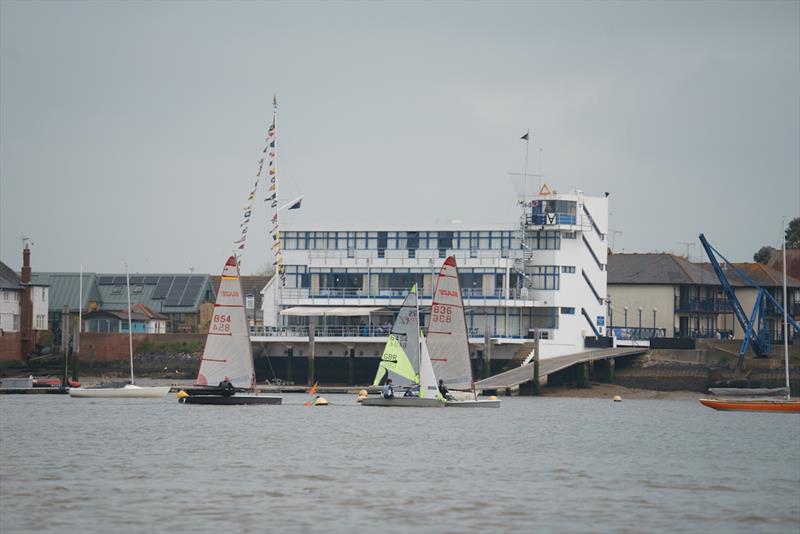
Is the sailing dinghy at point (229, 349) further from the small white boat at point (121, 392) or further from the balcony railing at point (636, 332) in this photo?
the balcony railing at point (636, 332)

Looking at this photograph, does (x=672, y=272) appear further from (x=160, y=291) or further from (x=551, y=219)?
(x=160, y=291)

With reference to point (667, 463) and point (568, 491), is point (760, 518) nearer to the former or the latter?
point (568, 491)

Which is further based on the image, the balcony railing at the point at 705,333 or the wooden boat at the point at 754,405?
the balcony railing at the point at 705,333

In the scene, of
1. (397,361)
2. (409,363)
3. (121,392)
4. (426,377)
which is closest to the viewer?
(426,377)

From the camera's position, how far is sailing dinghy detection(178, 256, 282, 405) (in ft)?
257

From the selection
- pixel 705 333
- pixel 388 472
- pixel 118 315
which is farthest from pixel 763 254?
pixel 388 472

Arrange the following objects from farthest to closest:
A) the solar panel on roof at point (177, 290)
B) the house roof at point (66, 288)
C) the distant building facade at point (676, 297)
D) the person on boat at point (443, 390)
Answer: the solar panel on roof at point (177, 290)
the house roof at point (66, 288)
the distant building facade at point (676, 297)
the person on boat at point (443, 390)

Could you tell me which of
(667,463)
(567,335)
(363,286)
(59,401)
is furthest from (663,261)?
(667,463)

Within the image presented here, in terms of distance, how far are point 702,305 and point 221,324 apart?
51.0 metres

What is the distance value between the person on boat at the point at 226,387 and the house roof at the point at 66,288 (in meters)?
57.2

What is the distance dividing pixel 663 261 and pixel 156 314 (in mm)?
42230

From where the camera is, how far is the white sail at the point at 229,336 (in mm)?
78125

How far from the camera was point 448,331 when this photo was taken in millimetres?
78750

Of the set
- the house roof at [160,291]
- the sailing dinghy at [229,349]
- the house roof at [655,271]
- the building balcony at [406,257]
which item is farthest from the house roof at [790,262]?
the sailing dinghy at [229,349]
